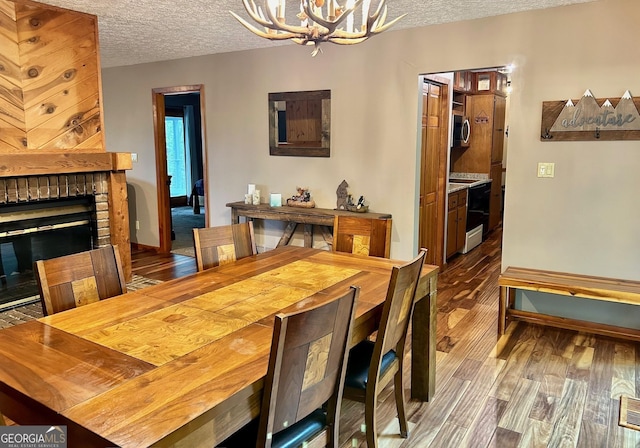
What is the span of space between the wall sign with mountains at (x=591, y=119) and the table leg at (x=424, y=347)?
1.89 meters

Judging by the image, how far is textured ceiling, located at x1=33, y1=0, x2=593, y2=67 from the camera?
345cm

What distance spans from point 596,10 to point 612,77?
0.49 meters

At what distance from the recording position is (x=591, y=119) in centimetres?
346

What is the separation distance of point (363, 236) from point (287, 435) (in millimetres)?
1649

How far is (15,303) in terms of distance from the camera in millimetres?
4152

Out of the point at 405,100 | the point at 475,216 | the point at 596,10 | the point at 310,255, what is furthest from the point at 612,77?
the point at 475,216

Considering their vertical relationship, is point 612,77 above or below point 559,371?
above

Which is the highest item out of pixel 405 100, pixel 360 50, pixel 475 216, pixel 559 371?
pixel 360 50

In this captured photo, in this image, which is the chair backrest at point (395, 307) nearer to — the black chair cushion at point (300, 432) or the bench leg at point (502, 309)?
the black chair cushion at point (300, 432)

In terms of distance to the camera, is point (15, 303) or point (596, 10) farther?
point (15, 303)

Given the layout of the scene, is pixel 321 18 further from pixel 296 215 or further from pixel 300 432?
pixel 296 215

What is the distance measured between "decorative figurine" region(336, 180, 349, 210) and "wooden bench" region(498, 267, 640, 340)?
164 cm

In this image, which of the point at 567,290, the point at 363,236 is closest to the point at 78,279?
the point at 363,236

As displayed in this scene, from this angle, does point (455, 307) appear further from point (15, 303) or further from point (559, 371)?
point (15, 303)
